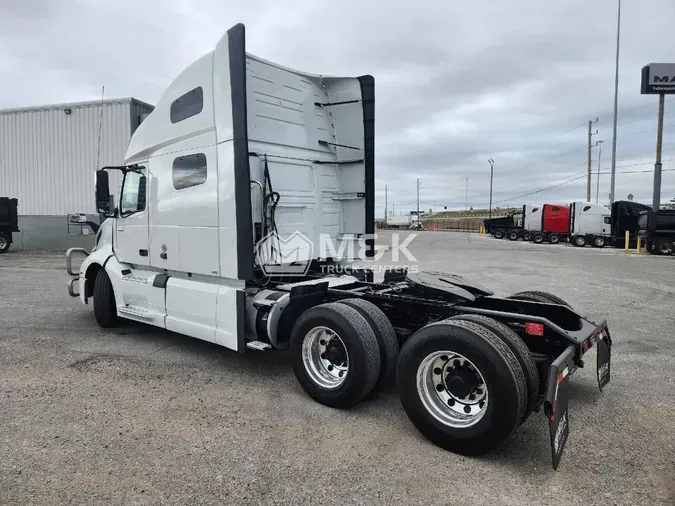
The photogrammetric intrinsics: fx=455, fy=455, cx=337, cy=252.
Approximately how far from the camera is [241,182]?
473cm

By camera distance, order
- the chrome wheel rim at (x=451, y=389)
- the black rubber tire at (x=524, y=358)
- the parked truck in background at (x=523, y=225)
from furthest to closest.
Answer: the parked truck in background at (x=523, y=225) < the chrome wheel rim at (x=451, y=389) < the black rubber tire at (x=524, y=358)

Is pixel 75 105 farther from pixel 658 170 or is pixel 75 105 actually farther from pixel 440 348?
pixel 658 170

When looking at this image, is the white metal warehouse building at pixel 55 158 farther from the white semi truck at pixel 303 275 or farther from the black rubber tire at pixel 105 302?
the white semi truck at pixel 303 275

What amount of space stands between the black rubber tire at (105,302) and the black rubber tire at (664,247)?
24.7m

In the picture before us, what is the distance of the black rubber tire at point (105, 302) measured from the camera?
6.95m

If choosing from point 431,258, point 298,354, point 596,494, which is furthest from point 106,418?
point 431,258

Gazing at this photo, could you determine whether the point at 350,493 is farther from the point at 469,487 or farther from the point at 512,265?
the point at 512,265

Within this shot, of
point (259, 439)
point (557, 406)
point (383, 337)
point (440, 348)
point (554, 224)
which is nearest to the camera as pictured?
Answer: point (557, 406)

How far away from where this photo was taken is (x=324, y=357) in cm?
443

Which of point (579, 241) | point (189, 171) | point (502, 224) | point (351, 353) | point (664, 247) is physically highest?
point (189, 171)

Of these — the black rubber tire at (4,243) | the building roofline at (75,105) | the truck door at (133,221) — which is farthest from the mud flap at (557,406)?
the black rubber tire at (4,243)

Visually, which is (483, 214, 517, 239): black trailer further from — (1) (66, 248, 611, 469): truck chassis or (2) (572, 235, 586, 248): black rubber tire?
(1) (66, 248, 611, 469): truck chassis

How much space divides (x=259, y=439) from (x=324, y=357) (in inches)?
42.0

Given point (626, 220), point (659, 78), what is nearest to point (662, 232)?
point (626, 220)
